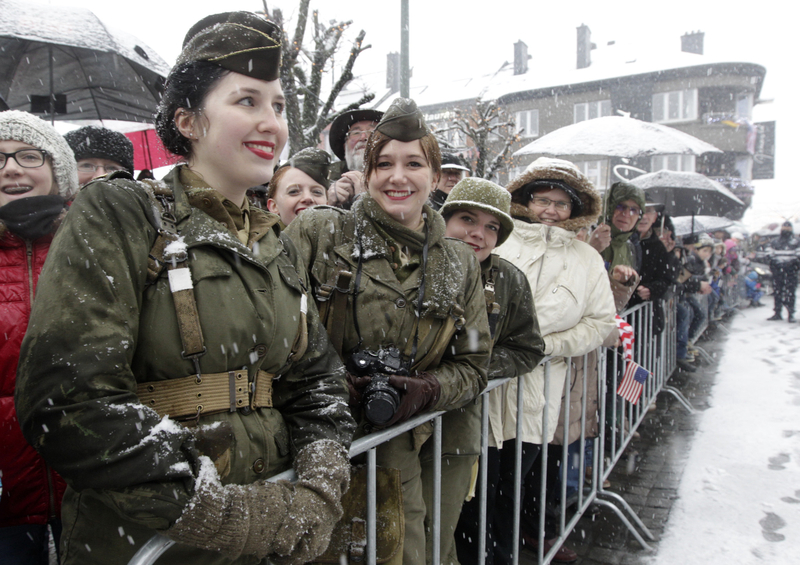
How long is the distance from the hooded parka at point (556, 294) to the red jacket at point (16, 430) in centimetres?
204

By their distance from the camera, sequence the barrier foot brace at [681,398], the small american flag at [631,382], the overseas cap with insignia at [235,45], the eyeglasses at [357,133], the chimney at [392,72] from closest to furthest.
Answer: the overseas cap with insignia at [235,45] → the eyeglasses at [357,133] → the small american flag at [631,382] → the barrier foot brace at [681,398] → the chimney at [392,72]

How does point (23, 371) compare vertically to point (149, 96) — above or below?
below

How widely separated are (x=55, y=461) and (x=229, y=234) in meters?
0.60

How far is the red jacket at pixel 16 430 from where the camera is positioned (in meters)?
1.68

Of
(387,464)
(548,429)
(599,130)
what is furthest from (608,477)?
(599,130)

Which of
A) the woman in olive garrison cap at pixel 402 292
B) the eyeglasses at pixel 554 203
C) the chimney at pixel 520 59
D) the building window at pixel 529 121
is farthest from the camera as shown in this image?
the chimney at pixel 520 59

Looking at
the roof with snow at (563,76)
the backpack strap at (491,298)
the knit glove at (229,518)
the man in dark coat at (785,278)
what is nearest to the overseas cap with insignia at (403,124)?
the backpack strap at (491,298)

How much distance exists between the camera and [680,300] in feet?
27.4

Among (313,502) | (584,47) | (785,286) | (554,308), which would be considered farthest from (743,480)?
(584,47)

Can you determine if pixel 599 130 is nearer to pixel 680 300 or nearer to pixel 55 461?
pixel 680 300

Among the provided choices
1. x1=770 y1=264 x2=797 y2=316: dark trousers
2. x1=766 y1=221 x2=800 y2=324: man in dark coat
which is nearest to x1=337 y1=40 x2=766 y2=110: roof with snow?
x1=766 y1=221 x2=800 y2=324: man in dark coat

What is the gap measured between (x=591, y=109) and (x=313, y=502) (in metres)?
36.0

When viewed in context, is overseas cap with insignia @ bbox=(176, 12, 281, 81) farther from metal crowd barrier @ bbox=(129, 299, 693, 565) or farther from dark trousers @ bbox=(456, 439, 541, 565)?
dark trousers @ bbox=(456, 439, 541, 565)

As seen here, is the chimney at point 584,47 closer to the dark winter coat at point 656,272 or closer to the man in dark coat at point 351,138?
the dark winter coat at point 656,272
